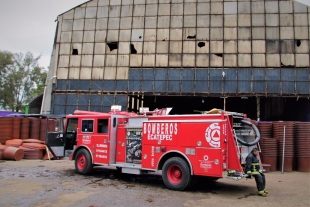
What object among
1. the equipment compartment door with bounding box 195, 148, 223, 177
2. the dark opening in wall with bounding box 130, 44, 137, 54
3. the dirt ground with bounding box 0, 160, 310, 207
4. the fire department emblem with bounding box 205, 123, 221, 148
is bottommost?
the dirt ground with bounding box 0, 160, 310, 207

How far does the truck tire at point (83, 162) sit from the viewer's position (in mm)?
10812

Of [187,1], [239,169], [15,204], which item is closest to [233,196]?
[239,169]

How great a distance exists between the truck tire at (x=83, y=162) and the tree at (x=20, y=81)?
155ft

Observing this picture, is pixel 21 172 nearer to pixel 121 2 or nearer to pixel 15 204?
pixel 15 204

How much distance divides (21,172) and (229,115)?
887 cm

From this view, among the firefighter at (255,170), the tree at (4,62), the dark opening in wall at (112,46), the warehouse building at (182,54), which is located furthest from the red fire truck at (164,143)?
the tree at (4,62)

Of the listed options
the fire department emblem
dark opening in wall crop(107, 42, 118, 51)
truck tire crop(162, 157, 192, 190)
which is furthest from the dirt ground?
dark opening in wall crop(107, 42, 118, 51)

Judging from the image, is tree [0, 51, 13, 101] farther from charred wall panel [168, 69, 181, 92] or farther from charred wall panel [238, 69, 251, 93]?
charred wall panel [238, 69, 251, 93]

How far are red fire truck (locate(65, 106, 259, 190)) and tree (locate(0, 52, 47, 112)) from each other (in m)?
46.8

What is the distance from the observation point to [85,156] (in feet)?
36.1

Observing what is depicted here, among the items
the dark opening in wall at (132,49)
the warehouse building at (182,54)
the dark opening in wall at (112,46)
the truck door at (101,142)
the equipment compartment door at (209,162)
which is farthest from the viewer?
the dark opening in wall at (112,46)

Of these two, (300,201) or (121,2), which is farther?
(121,2)

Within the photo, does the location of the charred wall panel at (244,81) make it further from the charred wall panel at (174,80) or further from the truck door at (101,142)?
the truck door at (101,142)

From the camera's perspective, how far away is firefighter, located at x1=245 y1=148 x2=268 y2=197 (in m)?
8.09
